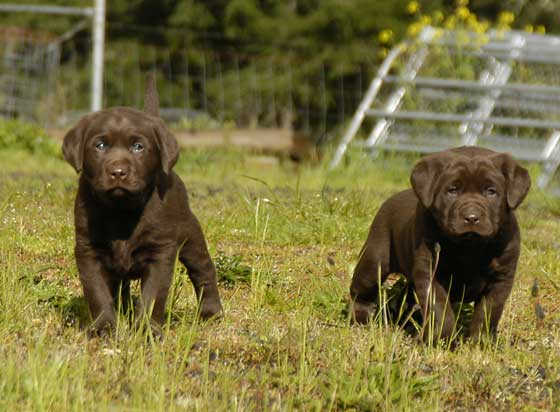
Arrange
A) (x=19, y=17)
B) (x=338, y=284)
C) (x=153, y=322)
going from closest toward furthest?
1. (x=153, y=322)
2. (x=338, y=284)
3. (x=19, y=17)

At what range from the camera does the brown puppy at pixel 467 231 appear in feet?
16.6

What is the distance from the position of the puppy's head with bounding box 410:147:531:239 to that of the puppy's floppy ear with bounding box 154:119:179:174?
1078 millimetres

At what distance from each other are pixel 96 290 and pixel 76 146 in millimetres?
632

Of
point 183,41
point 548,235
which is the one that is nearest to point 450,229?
Answer: point 548,235

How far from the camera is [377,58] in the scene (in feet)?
74.3

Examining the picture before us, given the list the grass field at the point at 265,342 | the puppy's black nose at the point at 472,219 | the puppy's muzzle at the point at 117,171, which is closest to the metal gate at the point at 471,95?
the grass field at the point at 265,342

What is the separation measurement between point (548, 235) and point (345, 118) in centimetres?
1305

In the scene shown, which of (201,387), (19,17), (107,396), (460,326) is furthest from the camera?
(19,17)

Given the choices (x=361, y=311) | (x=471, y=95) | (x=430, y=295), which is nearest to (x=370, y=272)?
(x=361, y=311)

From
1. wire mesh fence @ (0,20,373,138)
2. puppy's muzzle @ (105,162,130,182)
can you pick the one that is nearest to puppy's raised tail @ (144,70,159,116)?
puppy's muzzle @ (105,162,130,182)

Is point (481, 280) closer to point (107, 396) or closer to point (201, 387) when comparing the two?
point (201, 387)

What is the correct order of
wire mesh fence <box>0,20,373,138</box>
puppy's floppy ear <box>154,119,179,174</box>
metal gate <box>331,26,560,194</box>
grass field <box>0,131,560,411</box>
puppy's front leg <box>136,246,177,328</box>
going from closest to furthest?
grass field <box>0,131,560,411</box>
puppy's front leg <box>136,246,177,328</box>
puppy's floppy ear <box>154,119,179,174</box>
metal gate <box>331,26,560,194</box>
wire mesh fence <box>0,20,373,138</box>

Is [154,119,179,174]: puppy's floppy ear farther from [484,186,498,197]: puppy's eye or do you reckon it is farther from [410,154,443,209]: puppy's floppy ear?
[484,186,498,197]: puppy's eye

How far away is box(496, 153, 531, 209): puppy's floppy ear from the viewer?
5.12 metres
